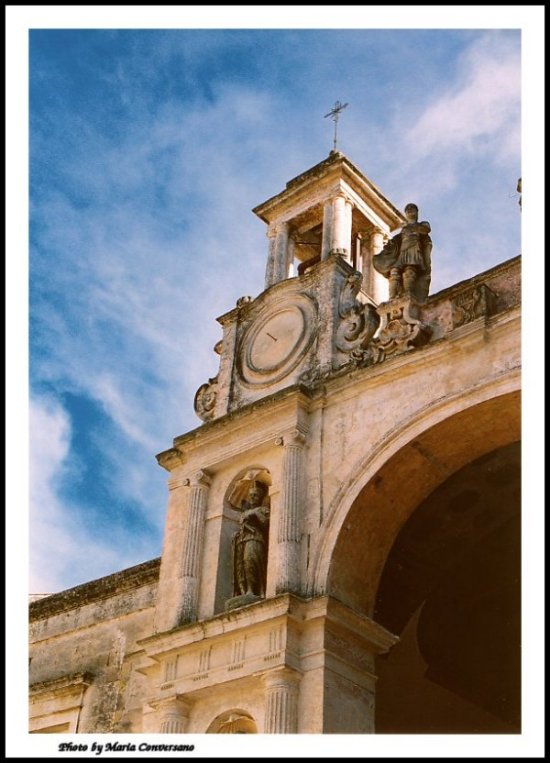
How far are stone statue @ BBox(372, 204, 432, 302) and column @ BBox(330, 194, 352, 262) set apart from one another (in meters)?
1.22

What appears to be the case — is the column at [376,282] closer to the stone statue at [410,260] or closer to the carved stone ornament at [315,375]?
the stone statue at [410,260]

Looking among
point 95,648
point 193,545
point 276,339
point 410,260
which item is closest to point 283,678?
point 193,545

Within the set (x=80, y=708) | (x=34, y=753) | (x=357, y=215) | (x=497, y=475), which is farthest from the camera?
(x=357, y=215)

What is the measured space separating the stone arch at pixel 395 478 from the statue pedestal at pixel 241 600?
80 centimetres

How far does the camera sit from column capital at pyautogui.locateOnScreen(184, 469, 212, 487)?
16.3 m

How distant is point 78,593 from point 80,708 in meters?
2.03

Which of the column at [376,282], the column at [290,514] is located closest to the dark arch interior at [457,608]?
the column at [290,514]

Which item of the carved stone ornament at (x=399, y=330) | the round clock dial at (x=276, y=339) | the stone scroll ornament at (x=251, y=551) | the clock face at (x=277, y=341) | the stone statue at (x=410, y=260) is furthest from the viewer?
the round clock dial at (x=276, y=339)

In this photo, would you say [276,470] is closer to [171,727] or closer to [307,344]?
[307,344]

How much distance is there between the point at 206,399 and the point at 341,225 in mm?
3253

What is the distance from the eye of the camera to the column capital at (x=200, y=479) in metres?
16.3

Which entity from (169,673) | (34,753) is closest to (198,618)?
(169,673)

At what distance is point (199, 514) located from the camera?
16.1 metres

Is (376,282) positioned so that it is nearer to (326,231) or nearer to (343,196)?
(326,231)
